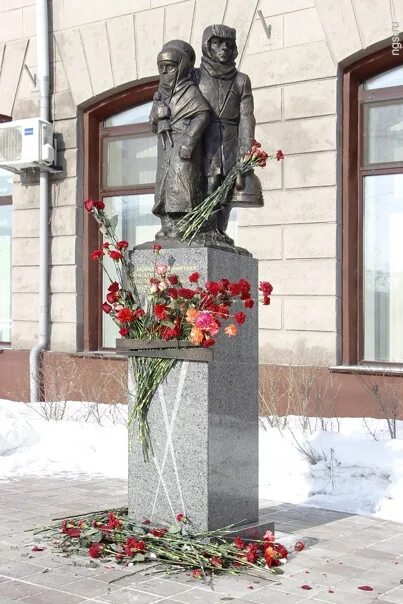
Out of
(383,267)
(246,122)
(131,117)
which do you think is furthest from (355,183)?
(246,122)

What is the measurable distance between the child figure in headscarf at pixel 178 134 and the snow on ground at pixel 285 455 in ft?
8.90

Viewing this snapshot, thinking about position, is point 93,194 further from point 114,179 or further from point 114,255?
point 114,255

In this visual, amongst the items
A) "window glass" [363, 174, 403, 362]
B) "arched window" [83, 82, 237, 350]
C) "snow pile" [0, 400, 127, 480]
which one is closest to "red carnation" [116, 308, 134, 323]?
"snow pile" [0, 400, 127, 480]

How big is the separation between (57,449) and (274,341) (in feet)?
9.42

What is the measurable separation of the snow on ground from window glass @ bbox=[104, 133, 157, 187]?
3323mm

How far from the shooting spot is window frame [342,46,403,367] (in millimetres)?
10648

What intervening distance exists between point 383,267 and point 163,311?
5.72 metres

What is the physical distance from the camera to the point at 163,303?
582 centimetres

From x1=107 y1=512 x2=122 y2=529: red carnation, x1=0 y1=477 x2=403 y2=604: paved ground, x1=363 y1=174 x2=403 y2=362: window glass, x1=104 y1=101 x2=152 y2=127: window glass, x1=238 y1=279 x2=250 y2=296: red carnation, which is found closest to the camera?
x1=0 y1=477 x2=403 y2=604: paved ground

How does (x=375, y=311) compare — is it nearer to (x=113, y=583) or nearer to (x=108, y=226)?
(x=108, y=226)

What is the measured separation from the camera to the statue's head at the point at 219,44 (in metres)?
6.30

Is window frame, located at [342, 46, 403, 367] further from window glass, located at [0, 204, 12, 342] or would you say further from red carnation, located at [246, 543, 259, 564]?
window glass, located at [0, 204, 12, 342]

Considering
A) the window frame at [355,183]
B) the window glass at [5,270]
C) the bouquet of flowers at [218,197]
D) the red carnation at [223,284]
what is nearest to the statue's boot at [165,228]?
the bouquet of flowers at [218,197]

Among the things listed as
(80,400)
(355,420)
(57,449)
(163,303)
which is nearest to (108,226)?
(163,303)
